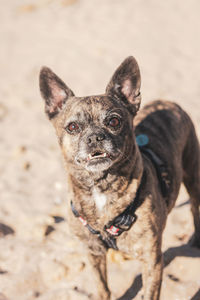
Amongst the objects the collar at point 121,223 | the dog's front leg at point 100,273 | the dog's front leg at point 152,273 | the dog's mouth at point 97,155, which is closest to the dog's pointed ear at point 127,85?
the dog's mouth at point 97,155

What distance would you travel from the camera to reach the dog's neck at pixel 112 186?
9.84ft

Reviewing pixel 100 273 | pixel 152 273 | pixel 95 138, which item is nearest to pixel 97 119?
pixel 95 138

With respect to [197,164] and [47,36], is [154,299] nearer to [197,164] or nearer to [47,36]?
[197,164]

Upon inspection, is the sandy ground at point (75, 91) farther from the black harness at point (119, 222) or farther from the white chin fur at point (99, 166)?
the white chin fur at point (99, 166)

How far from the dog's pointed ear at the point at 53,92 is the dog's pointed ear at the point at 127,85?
472mm

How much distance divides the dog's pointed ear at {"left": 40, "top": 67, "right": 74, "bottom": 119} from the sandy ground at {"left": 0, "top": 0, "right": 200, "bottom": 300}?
6.29 feet

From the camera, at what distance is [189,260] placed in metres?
3.94

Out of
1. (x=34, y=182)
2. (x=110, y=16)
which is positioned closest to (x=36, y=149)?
(x=34, y=182)

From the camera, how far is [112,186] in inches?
119

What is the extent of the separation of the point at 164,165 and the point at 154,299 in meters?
1.30

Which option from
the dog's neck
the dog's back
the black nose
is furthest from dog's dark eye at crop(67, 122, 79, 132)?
the dog's back

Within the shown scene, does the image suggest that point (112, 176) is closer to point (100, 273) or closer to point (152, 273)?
point (152, 273)

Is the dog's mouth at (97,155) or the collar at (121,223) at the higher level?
the dog's mouth at (97,155)

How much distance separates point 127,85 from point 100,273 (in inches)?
78.4
